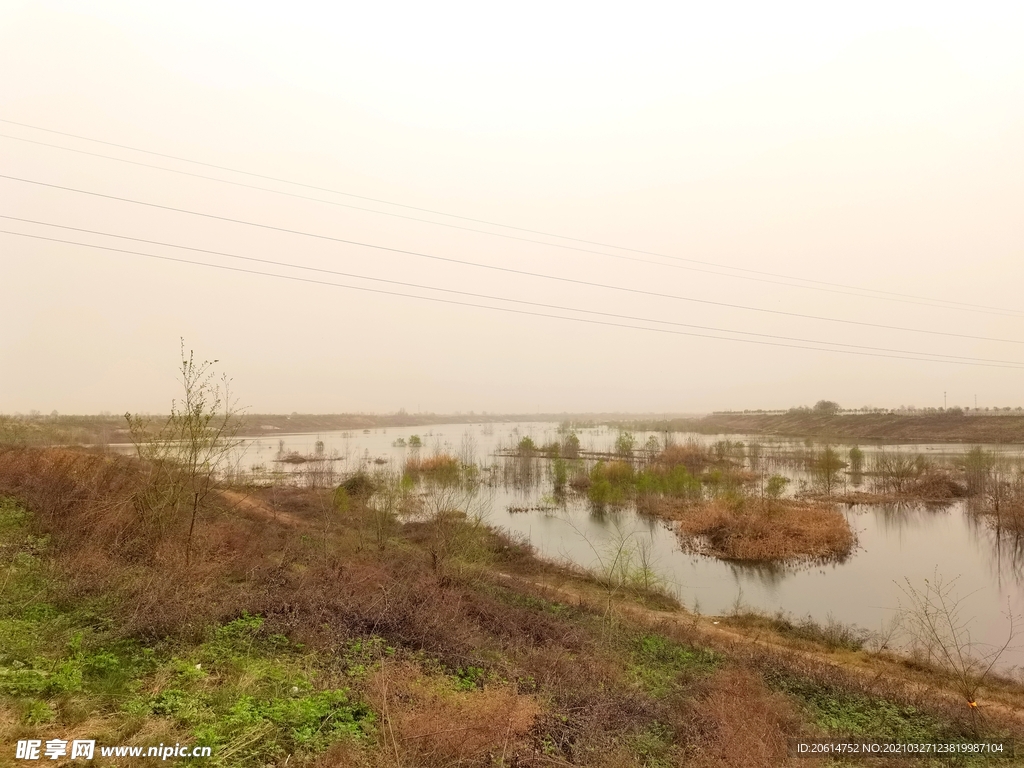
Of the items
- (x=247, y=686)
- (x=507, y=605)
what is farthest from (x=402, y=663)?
(x=507, y=605)

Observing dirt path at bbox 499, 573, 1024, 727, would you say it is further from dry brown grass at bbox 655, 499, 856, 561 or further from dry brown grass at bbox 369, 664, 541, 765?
dry brown grass at bbox 655, 499, 856, 561

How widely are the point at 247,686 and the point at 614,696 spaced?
4.30 m

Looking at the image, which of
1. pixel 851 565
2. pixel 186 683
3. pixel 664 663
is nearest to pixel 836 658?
pixel 664 663

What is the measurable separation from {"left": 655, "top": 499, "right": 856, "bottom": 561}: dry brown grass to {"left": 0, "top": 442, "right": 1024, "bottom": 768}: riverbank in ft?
29.1

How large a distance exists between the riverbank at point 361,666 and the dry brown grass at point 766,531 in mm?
8865

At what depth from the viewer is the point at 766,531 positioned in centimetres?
2188

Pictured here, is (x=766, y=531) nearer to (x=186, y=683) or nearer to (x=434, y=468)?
(x=434, y=468)

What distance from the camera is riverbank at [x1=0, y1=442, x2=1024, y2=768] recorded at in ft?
14.8

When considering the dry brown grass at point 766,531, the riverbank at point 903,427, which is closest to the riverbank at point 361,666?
the dry brown grass at point 766,531

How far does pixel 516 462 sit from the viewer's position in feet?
145

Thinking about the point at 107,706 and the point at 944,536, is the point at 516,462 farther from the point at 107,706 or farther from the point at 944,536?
the point at 107,706

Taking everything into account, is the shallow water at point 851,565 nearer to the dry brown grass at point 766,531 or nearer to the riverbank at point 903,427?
the dry brown grass at point 766,531

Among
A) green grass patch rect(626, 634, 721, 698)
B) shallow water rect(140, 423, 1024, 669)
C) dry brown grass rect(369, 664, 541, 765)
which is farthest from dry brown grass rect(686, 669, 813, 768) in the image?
shallow water rect(140, 423, 1024, 669)

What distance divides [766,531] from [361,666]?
20359 millimetres
